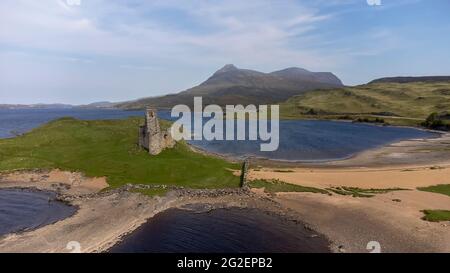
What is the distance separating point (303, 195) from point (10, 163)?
48.8 m

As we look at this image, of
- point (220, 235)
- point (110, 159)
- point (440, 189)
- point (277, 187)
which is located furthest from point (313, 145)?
point (220, 235)

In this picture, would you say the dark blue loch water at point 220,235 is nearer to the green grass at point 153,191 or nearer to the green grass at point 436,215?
the green grass at point 153,191

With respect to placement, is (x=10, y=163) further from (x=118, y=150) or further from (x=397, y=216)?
(x=397, y=216)

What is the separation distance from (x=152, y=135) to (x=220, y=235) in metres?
28.4

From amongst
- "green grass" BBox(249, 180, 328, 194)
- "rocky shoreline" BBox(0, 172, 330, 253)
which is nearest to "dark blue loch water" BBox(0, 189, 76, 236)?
"rocky shoreline" BBox(0, 172, 330, 253)

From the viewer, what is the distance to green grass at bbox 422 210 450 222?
1606 inches

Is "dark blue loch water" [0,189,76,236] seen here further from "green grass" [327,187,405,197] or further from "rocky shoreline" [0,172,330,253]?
"green grass" [327,187,405,197]

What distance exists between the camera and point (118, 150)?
2611 inches

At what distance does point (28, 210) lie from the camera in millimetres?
46312

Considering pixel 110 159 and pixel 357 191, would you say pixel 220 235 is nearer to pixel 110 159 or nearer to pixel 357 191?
pixel 357 191

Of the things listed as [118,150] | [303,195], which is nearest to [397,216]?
[303,195]

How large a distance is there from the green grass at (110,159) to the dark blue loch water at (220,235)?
1042cm

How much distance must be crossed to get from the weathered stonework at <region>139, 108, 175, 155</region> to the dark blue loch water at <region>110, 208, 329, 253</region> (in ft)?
63.5
